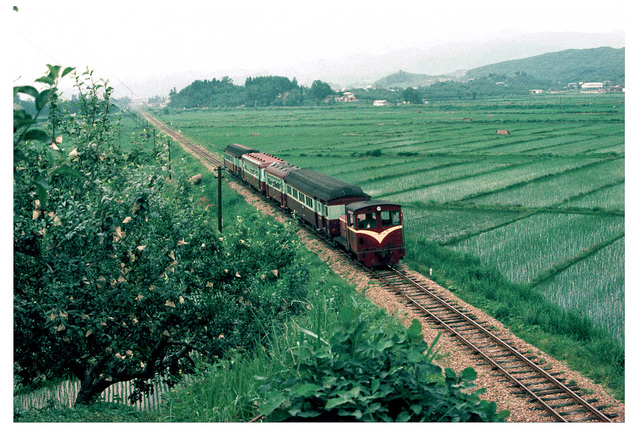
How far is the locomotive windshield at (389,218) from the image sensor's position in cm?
2128

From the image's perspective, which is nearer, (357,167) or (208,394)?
(208,394)

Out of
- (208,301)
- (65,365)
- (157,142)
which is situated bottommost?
(65,365)

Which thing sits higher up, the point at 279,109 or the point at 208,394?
the point at 279,109

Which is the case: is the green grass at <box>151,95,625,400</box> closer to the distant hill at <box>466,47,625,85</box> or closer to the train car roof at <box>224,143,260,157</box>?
the train car roof at <box>224,143,260,157</box>

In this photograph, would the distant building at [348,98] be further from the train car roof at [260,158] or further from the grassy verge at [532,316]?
the grassy verge at [532,316]

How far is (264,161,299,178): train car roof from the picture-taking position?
31.6 m

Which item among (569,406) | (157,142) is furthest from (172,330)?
(569,406)

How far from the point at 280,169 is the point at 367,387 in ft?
87.4

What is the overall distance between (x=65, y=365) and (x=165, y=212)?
3354 millimetres

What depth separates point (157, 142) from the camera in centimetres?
1153

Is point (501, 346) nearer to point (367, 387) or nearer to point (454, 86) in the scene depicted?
point (367, 387)

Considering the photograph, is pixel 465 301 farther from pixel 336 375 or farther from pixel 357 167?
pixel 357 167

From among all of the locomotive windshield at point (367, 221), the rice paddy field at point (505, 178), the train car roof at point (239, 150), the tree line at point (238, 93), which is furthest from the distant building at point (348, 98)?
the locomotive windshield at point (367, 221)

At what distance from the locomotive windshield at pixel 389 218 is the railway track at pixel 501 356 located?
1.79 meters
